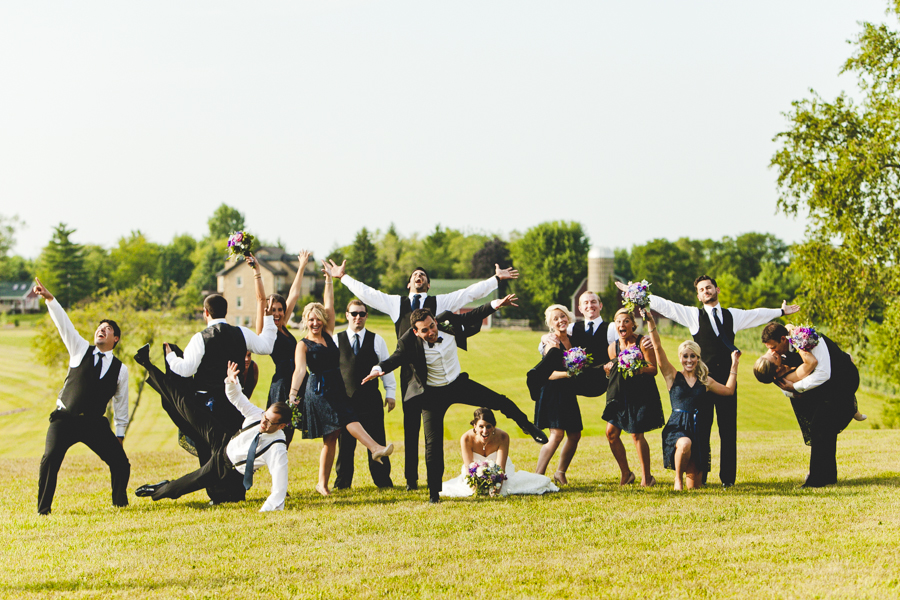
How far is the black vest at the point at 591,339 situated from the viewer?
919 centimetres

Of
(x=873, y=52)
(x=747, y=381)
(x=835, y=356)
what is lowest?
(x=747, y=381)

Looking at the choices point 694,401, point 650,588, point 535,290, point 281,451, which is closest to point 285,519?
point 281,451

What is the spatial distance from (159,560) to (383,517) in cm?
209

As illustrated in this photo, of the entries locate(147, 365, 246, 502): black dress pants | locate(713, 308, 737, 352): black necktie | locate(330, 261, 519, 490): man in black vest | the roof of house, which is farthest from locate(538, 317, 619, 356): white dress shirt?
the roof of house

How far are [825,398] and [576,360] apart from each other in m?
2.78

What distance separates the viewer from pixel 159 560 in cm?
595

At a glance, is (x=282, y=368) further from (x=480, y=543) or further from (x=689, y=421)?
(x=689, y=421)

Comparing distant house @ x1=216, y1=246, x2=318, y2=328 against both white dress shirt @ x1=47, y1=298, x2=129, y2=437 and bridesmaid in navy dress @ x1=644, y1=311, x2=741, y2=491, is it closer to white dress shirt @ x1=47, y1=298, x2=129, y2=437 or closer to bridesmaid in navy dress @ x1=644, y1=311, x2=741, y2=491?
white dress shirt @ x1=47, y1=298, x2=129, y2=437

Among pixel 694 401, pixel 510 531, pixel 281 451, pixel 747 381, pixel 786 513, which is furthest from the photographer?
pixel 747 381

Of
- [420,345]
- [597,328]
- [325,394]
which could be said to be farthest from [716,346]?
[325,394]

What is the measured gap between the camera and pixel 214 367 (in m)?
8.26

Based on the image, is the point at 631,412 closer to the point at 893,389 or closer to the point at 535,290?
the point at 893,389

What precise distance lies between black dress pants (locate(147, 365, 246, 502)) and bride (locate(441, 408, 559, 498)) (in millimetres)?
2394

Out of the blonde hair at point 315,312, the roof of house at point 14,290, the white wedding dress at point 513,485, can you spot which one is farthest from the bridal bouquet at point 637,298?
the roof of house at point 14,290
